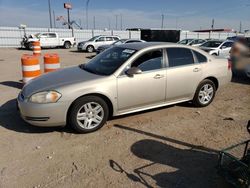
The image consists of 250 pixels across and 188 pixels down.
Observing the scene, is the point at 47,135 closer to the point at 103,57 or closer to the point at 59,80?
the point at 59,80

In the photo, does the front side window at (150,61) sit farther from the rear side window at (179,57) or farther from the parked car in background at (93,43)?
the parked car in background at (93,43)

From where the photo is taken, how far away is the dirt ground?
9.39 feet

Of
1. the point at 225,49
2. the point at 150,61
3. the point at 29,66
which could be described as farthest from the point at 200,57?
the point at 225,49

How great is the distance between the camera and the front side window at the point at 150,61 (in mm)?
4430

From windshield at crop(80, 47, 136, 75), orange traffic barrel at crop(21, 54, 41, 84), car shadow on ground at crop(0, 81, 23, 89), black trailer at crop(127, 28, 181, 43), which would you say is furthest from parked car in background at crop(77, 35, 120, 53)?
windshield at crop(80, 47, 136, 75)

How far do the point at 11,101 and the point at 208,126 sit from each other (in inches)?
181

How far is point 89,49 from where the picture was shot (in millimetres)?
21141

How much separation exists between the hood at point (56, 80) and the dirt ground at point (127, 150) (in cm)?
74

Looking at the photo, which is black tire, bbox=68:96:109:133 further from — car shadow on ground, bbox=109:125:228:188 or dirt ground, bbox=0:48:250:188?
car shadow on ground, bbox=109:125:228:188

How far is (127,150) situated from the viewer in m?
3.52

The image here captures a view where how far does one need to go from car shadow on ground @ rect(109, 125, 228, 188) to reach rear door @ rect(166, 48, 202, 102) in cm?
129

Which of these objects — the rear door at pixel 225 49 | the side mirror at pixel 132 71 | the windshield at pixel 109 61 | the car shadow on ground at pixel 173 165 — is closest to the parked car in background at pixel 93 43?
the rear door at pixel 225 49

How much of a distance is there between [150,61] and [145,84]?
0.49 metres

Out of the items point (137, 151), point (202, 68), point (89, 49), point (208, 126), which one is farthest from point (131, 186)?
point (89, 49)
